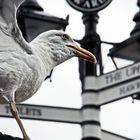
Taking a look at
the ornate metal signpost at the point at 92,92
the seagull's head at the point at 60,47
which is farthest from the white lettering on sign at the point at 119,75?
the seagull's head at the point at 60,47

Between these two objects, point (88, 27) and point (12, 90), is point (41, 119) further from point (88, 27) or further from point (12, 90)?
point (12, 90)

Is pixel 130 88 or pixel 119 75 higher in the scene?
pixel 119 75

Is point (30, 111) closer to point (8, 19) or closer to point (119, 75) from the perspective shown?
point (119, 75)

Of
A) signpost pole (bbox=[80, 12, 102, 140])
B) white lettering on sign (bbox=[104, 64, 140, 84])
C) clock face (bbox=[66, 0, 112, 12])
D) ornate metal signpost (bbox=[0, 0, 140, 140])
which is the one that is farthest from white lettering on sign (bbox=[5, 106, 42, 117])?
clock face (bbox=[66, 0, 112, 12])

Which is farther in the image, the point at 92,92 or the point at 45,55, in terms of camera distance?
the point at 92,92

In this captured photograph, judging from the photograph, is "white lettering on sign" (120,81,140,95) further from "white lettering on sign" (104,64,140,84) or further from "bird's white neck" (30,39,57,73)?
"bird's white neck" (30,39,57,73)

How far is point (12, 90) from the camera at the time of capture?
3.30 m

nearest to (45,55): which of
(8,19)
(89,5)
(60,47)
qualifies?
(60,47)

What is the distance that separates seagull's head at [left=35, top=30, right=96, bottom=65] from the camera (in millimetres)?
3496

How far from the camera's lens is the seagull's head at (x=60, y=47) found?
350cm

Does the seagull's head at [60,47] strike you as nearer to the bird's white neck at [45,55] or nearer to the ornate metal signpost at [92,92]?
the bird's white neck at [45,55]

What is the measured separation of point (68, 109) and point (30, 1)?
3.49ft

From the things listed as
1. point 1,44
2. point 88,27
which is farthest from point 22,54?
point 88,27

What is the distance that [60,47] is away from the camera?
3527mm
